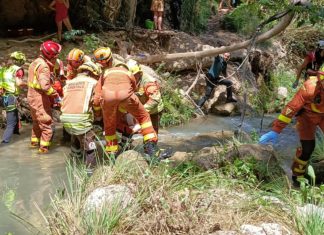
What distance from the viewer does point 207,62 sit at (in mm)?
12320

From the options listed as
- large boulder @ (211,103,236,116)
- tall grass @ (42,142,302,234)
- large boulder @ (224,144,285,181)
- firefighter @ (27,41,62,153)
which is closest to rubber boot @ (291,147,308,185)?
large boulder @ (224,144,285,181)

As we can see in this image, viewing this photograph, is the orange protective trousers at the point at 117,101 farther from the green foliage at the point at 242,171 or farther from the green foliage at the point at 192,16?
the green foliage at the point at 192,16

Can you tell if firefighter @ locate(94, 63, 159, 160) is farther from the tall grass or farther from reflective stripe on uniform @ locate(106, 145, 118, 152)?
the tall grass

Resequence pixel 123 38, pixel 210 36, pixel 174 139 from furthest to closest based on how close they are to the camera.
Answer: pixel 210 36, pixel 123 38, pixel 174 139

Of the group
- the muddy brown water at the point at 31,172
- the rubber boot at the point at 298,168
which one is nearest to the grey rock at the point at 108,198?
the muddy brown water at the point at 31,172

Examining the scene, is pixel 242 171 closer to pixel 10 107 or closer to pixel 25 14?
pixel 10 107

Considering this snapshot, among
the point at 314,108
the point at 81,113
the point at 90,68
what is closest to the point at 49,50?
the point at 90,68

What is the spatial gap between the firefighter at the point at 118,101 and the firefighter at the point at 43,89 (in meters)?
1.33

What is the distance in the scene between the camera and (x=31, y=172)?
5.91 meters

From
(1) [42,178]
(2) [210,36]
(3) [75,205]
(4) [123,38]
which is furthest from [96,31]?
(3) [75,205]

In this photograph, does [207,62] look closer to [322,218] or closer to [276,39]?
[276,39]

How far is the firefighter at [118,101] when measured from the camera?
5383 mm

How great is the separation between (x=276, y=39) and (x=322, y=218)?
41.4 ft

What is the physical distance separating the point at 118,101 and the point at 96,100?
47cm
